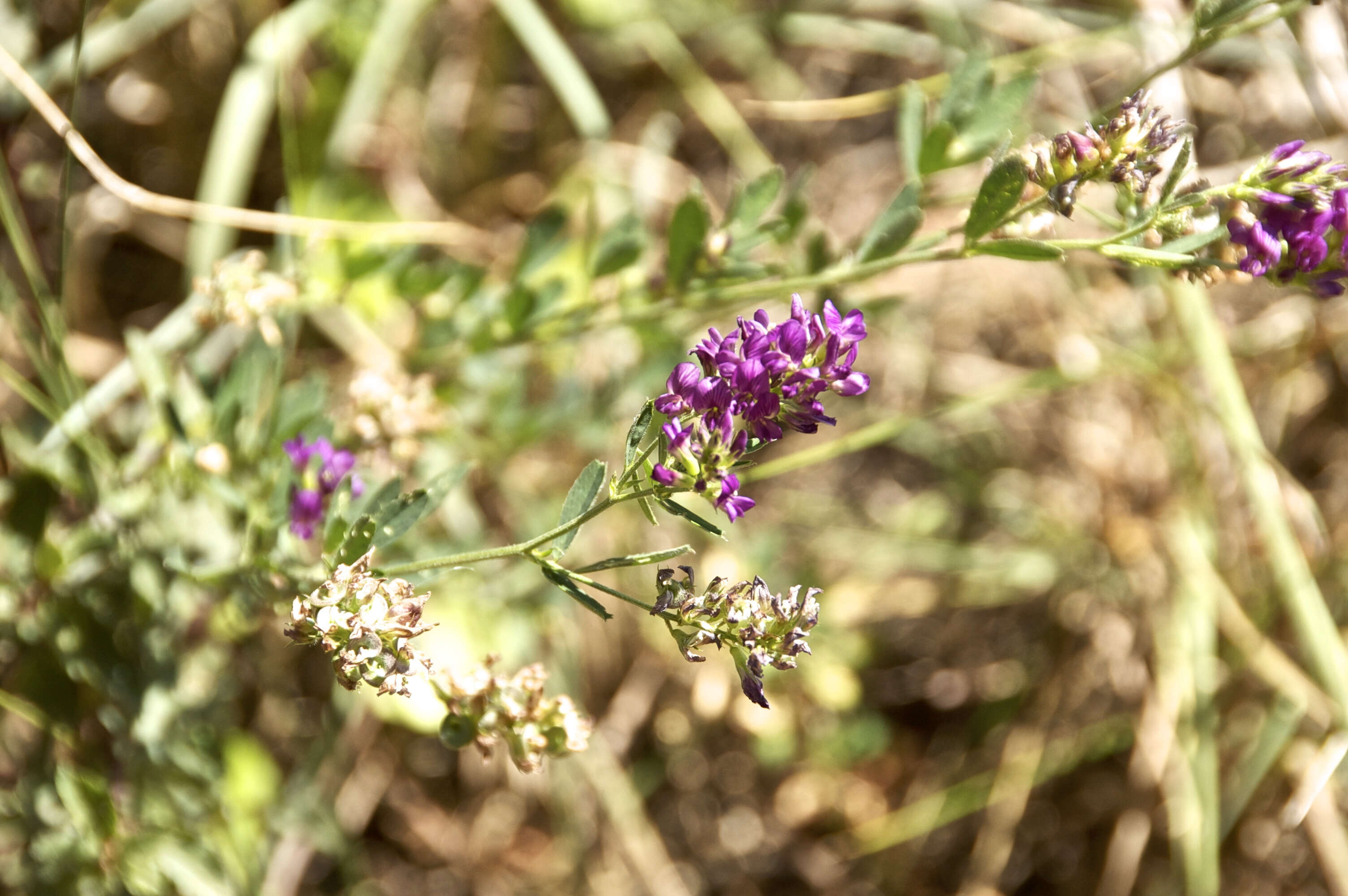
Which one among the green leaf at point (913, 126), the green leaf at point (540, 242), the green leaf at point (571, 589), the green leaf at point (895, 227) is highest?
the green leaf at point (540, 242)

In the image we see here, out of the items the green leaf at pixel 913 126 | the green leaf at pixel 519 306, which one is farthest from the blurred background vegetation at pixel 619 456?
the green leaf at pixel 913 126

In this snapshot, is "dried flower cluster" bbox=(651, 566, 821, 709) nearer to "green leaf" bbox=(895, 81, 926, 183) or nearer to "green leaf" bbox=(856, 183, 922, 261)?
"green leaf" bbox=(856, 183, 922, 261)

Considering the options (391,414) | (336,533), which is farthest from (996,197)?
(391,414)

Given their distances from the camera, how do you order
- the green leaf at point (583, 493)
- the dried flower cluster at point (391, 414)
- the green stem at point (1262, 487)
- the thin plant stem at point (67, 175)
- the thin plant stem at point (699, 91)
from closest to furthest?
the green leaf at point (583, 493) → the thin plant stem at point (67, 175) → the dried flower cluster at point (391, 414) → the green stem at point (1262, 487) → the thin plant stem at point (699, 91)

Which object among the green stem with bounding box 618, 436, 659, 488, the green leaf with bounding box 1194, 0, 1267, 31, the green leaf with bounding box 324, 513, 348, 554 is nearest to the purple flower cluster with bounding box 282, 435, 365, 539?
the green leaf with bounding box 324, 513, 348, 554

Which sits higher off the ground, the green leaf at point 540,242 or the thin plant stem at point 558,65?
the thin plant stem at point 558,65

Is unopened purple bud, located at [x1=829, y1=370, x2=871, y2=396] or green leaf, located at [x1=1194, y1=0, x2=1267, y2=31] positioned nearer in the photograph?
unopened purple bud, located at [x1=829, y1=370, x2=871, y2=396]

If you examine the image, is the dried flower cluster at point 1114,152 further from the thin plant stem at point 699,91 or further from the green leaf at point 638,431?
the thin plant stem at point 699,91
